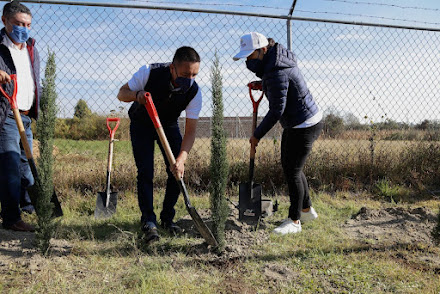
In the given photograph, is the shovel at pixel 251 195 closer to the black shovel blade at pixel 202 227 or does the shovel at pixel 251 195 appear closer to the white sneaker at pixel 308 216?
the white sneaker at pixel 308 216

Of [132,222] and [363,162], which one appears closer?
[132,222]

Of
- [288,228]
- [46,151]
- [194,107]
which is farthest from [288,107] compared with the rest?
[46,151]

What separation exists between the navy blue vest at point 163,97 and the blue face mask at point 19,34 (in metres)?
1.29

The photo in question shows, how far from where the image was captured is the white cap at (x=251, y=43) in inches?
132

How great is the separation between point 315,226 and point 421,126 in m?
3.74

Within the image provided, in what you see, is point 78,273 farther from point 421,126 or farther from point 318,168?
point 421,126

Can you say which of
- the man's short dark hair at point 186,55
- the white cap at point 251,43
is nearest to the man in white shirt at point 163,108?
the man's short dark hair at point 186,55

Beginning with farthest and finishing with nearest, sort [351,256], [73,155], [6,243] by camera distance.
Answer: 1. [73,155]
2. [6,243]
3. [351,256]

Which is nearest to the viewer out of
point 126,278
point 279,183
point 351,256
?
point 126,278

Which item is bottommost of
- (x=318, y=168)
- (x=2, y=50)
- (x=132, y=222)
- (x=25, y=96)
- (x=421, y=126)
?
(x=132, y=222)

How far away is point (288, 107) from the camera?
3596 millimetres

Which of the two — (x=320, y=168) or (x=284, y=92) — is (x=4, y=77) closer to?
(x=284, y=92)

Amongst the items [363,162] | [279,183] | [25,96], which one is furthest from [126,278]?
[363,162]

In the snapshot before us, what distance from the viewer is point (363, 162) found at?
5.97 meters
